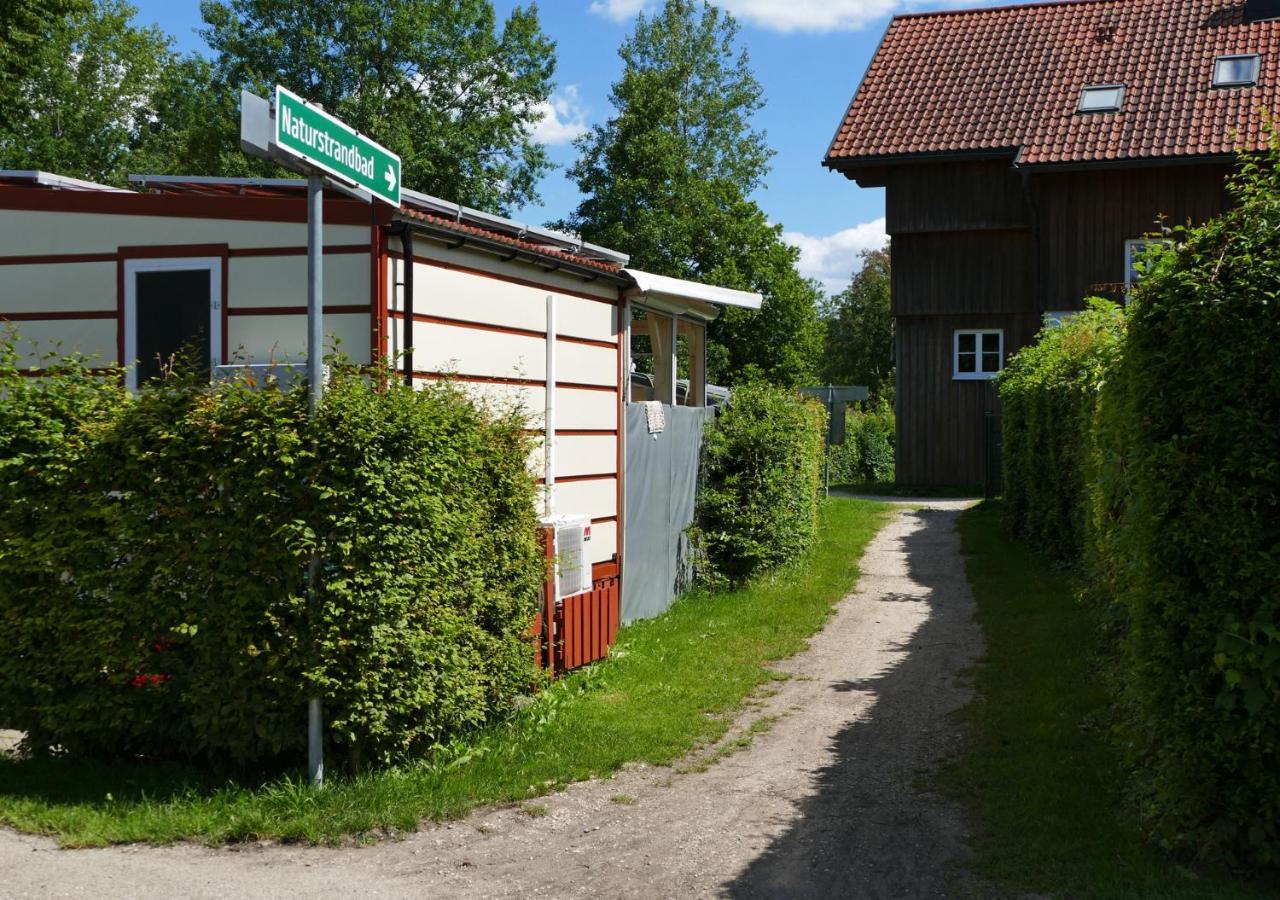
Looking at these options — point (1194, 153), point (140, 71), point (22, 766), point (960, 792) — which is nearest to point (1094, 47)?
point (1194, 153)

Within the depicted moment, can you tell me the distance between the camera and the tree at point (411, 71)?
41.5 meters

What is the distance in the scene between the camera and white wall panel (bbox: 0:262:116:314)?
9.75m

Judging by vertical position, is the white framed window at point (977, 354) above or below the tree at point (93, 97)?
below

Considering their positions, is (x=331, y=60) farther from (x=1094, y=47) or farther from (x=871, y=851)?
(x=871, y=851)

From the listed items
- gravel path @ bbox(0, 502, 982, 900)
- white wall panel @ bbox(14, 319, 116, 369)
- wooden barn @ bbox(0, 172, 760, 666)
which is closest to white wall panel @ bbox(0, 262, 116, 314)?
wooden barn @ bbox(0, 172, 760, 666)

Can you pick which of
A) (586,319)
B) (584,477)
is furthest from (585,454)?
(586,319)

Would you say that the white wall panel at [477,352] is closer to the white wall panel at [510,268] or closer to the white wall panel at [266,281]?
the white wall panel at [510,268]

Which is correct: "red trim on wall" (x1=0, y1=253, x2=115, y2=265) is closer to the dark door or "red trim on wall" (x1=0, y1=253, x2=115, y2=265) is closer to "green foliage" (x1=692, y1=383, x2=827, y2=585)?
the dark door

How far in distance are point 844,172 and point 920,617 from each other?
1821cm

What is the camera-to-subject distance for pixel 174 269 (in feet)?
31.2

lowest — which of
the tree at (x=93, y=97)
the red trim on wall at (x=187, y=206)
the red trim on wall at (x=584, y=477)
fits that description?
the red trim on wall at (x=584, y=477)

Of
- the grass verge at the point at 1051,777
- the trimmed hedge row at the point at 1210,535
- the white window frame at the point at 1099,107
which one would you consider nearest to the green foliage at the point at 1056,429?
the grass verge at the point at 1051,777

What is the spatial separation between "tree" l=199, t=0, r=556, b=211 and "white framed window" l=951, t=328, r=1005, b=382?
1980cm

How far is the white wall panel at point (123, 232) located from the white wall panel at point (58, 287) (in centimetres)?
14
